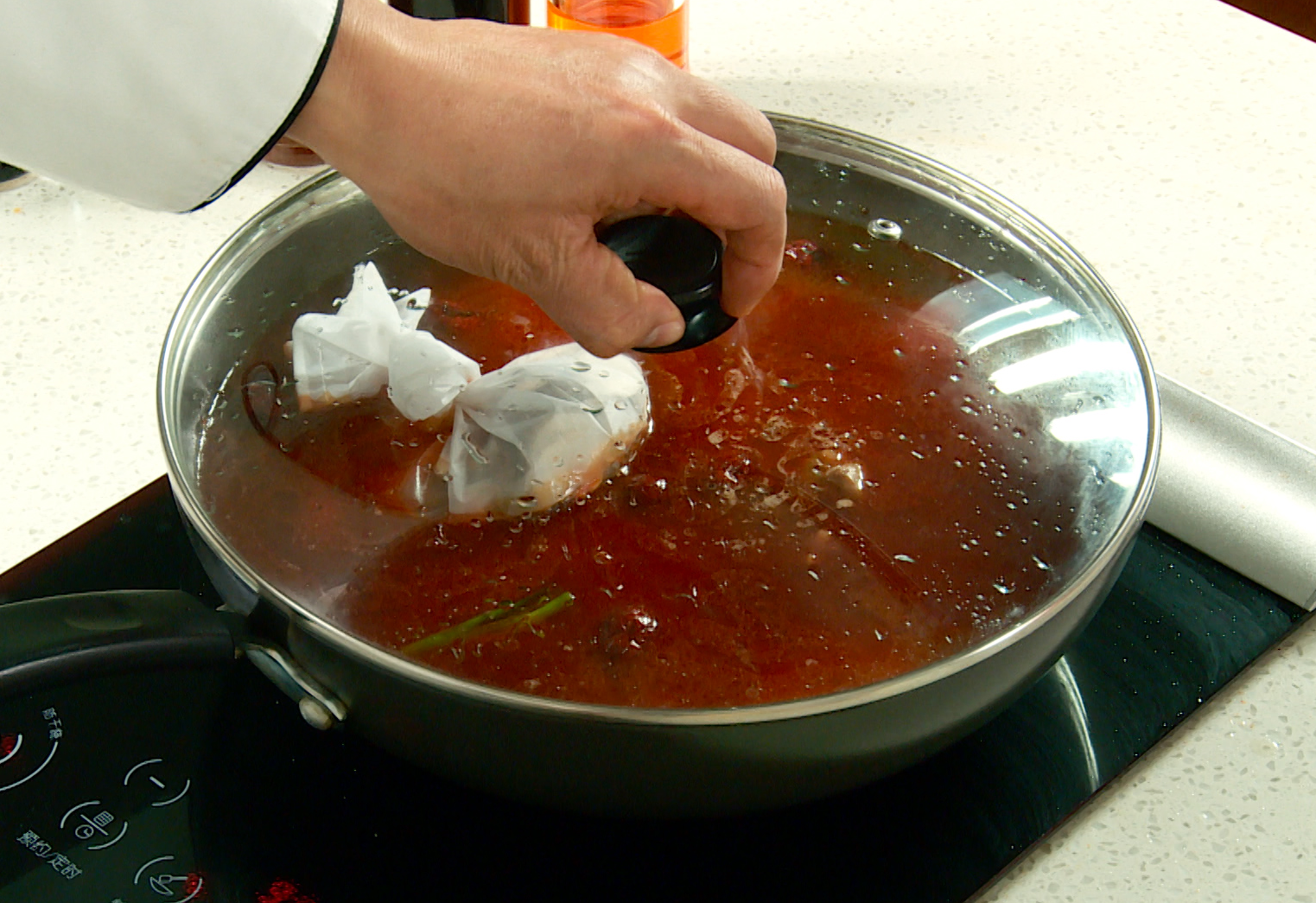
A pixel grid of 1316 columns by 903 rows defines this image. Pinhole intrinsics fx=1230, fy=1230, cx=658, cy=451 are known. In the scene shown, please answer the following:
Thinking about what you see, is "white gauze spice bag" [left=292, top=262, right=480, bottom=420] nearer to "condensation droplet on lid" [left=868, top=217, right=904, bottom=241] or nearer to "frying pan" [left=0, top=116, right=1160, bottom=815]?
"frying pan" [left=0, top=116, right=1160, bottom=815]

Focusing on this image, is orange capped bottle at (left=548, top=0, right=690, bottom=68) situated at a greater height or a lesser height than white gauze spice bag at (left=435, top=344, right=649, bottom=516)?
greater

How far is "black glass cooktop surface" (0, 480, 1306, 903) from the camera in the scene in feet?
2.30

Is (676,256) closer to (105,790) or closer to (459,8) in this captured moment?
(105,790)

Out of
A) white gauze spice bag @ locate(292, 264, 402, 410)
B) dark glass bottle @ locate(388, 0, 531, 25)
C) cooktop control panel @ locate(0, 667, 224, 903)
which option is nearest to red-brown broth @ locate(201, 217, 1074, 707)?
white gauze spice bag @ locate(292, 264, 402, 410)

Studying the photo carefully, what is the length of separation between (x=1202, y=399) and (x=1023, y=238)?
8.4 inches

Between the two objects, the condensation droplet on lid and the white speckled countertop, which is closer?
the white speckled countertop

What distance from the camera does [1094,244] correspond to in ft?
3.85

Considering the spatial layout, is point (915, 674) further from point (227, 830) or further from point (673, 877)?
point (227, 830)

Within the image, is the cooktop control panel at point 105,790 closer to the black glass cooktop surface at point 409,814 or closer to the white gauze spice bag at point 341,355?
the black glass cooktop surface at point 409,814

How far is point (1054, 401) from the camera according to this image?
789 millimetres

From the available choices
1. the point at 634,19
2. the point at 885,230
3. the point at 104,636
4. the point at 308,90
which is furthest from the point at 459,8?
the point at 104,636

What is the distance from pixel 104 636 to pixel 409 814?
0.71ft

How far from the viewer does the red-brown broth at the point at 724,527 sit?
0.65m

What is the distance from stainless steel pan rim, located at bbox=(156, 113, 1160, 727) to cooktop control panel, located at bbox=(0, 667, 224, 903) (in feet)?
0.39
